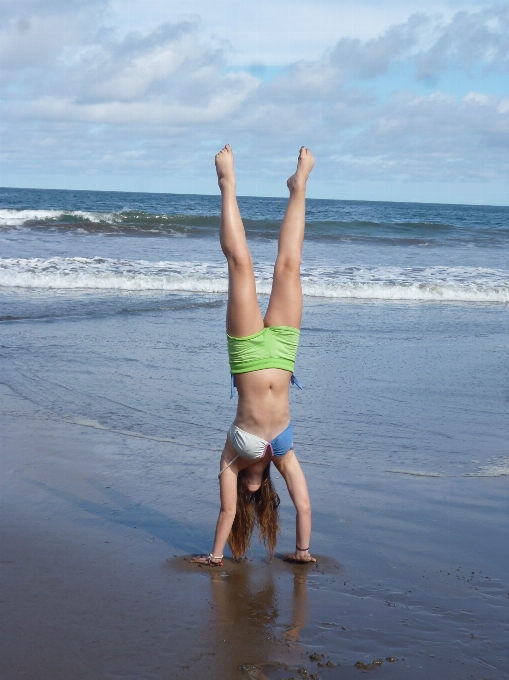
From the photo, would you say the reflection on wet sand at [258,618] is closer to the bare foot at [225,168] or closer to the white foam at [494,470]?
the white foam at [494,470]

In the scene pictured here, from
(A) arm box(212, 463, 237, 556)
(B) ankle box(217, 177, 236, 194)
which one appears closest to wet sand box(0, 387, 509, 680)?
(A) arm box(212, 463, 237, 556)

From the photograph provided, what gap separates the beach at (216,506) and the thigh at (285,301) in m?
1.20

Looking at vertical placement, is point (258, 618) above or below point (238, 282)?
below

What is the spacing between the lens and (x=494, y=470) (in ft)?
16.7

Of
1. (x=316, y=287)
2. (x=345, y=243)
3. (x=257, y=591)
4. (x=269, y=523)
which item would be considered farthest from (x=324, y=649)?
(x=345, y=243)

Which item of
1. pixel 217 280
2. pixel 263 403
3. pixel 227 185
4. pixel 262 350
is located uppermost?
pixel 227 185

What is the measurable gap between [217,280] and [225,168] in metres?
11.0

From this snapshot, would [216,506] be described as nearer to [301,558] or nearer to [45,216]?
[301,558]

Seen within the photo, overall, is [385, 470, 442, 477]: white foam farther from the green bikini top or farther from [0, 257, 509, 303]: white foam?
[0, 257, 509, 303]: white foam

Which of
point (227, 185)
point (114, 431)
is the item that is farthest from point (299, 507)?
point (114, 431)

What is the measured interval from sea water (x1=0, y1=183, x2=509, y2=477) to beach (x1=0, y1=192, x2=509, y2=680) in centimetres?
4

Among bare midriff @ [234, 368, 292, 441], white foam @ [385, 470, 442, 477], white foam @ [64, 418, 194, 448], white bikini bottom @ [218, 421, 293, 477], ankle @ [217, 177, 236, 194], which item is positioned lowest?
white foam @ [64, 418, 194, 448]

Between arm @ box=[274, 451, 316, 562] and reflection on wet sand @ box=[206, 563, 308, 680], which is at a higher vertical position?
arm @ box=[274, 451, 316, 562]

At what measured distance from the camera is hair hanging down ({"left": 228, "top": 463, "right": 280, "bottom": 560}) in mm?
3895
